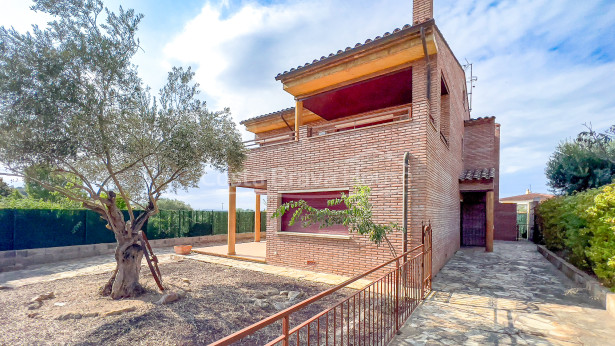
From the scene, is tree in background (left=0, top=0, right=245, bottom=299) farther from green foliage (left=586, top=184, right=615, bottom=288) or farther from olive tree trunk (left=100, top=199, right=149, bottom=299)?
green foliage (left=586, top=184, right=615, bottom=288)

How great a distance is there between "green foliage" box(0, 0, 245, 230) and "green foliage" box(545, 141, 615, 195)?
1551cm

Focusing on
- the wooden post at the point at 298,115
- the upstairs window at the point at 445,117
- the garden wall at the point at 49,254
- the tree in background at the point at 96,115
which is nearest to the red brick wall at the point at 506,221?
the upstairs window at the point at 445,117

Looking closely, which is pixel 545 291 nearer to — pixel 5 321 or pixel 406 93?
pixel 406 93

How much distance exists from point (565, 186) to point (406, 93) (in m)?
11.6

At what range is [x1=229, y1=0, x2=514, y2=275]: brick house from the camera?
21.2 ft

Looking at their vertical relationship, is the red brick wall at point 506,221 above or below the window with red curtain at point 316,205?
below

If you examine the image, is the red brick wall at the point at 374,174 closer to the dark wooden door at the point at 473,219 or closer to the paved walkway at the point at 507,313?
the paved walkway at the point at 507,313

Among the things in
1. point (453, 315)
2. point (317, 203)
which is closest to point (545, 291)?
point (453, 315)

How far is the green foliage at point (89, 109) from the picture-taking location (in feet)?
14.6

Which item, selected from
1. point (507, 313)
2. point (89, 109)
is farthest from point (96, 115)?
point (507, 313)

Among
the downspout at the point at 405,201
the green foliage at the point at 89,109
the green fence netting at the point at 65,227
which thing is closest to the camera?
the green foliage at the point at 89,109

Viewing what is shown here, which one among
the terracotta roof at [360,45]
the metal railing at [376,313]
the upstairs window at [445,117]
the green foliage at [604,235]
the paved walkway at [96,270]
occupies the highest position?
the terracotta roof at [360,45]

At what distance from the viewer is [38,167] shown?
16.6 ft

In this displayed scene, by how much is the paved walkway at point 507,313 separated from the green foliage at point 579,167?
842 centimetres
